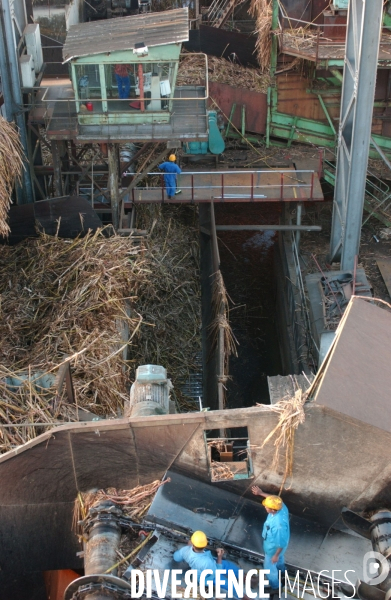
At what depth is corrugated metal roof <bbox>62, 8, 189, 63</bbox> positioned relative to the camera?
13531 mm

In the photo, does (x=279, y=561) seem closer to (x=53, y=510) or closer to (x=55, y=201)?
(x=53, y=510)

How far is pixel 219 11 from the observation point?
2373 centimetres

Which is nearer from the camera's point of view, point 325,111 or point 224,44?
point 325,111

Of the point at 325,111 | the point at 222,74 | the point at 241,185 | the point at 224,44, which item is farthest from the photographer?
the point at 224,44

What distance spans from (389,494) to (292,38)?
13944mm

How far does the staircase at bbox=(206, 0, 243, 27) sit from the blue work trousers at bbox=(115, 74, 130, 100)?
10.7 metres

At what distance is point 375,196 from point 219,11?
917 cm

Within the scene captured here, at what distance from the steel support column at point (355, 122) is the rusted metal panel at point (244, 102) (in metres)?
5.60

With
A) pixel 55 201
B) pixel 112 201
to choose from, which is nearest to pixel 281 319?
pixel 112 201

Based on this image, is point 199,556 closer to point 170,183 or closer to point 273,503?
point 273,503

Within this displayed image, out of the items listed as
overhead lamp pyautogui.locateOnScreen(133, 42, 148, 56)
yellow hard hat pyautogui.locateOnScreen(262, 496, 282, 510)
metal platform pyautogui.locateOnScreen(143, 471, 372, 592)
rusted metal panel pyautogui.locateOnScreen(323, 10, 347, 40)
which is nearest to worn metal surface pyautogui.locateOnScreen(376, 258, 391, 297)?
rusted metal panel pyautogui.locateOnScreen(323, 10, 347, 40)

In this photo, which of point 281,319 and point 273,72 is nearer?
point 281,319

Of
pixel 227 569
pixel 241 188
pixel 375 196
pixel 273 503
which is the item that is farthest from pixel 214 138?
pixel 227 569

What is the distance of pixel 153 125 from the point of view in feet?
47.3
